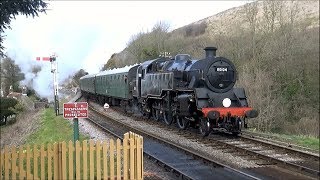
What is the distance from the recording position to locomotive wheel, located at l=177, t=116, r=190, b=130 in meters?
15.8

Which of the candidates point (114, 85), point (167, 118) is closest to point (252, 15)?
point (114, 85)

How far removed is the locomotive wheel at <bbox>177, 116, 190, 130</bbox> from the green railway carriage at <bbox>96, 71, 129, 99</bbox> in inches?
350

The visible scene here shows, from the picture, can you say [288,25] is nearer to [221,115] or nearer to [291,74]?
[291,74]

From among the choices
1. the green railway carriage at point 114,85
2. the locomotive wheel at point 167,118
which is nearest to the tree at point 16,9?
the locomotive wheel at point 167,118

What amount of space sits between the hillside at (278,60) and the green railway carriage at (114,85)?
706 centimetres

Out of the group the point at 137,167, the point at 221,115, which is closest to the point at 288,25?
the point at 221,115

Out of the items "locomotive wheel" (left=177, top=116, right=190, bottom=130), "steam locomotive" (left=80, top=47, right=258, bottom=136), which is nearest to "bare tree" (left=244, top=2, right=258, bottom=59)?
"steam locomotive" (left=80, top=47, right=258, bottom=136)

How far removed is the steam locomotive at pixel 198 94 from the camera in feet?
45.9

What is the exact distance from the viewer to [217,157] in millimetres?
10570

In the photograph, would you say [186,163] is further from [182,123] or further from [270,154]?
[182,123]

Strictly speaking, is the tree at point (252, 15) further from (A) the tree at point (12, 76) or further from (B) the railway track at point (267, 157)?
(A) the tree at point (12, 76)

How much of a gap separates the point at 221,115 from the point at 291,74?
10228 mm

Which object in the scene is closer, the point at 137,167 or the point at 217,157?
the point at 137,167

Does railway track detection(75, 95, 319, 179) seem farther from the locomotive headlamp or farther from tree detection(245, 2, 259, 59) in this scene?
tree detection(245, 2, 259, 59)
